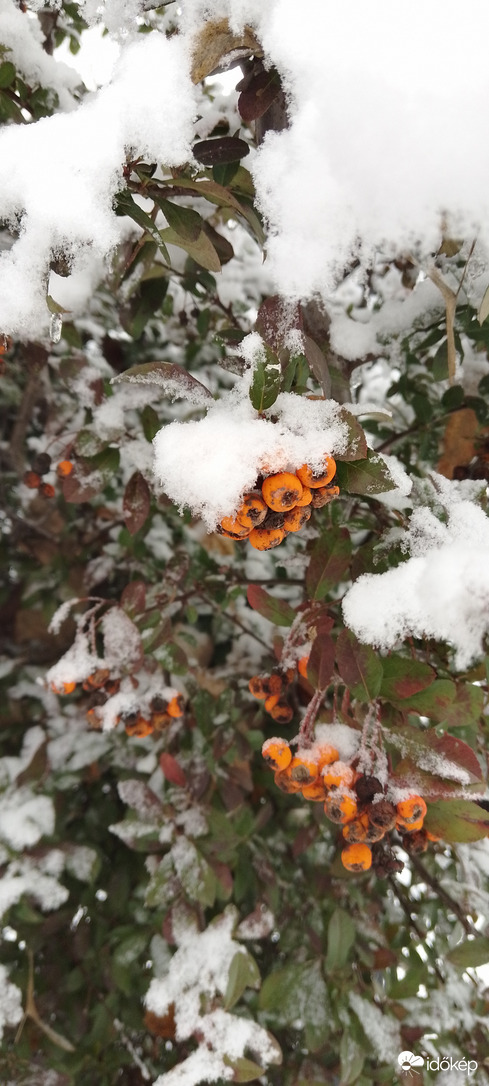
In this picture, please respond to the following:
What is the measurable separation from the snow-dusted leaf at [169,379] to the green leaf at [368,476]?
0.74 ft

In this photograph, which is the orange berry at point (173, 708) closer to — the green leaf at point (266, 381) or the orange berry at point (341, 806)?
the orange berry at point (341, 806)

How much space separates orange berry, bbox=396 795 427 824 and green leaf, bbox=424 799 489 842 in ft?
0.33

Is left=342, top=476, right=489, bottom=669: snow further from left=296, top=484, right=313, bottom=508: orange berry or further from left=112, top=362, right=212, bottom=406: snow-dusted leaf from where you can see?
left=112, top=362, right=212, bottom=406: snow-dusted leaf

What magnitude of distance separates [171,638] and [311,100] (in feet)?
3.54

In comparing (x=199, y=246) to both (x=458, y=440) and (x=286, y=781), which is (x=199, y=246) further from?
(x=458, y=440)

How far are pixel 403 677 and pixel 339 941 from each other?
0.82 meters

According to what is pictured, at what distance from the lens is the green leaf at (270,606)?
3.55 feet

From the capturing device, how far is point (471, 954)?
1.21 metres

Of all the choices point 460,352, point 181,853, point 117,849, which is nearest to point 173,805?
point 181,853

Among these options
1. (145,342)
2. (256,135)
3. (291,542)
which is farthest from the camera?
(145,342)

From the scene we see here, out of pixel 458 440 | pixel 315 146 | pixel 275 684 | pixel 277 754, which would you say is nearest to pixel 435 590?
pixel 277 754

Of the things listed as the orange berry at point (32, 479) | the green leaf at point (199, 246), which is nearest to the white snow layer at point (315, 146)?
the green leaf at point (199, 246)

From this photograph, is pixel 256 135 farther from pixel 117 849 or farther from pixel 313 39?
pixel 117 849

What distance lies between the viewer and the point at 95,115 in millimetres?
766
